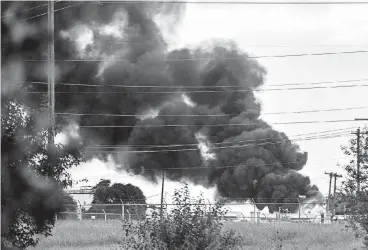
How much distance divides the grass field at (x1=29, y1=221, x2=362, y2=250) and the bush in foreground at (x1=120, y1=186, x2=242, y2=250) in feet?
30.8

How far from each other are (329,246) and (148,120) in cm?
4786

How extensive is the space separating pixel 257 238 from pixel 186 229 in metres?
15.4

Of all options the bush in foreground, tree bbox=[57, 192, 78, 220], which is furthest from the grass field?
the bush in foreground

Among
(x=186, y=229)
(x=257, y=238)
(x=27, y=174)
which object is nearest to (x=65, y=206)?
(x=27, y=174)

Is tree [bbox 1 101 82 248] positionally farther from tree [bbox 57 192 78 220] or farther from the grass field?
the grass field

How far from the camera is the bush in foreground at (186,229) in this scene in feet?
55.0

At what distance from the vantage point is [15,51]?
16391 millimetres

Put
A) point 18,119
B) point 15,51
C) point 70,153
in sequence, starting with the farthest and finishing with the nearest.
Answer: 1. point 70,153
2. point 18,119
3. point 15,51

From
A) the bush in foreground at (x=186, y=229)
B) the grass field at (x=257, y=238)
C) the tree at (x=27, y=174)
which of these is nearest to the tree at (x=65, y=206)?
the tree at (x=27, y=174)

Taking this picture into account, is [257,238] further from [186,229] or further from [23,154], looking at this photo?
[23,154]

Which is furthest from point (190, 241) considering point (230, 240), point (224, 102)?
point (224, 102)

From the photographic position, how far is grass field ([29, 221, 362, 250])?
94.3 ft

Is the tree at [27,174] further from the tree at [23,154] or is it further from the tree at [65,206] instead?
the tree at [65,206]

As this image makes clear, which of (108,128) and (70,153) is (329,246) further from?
(108,128)
